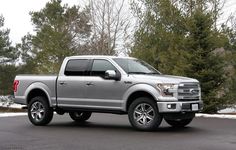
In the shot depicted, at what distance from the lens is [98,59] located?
13.3m

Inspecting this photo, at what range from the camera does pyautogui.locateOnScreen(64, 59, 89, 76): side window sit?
44.0ft

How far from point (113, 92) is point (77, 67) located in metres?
1.58

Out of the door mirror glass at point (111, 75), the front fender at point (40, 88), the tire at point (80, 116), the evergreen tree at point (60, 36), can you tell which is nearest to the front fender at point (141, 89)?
the door mirror glass at point (111, 75)

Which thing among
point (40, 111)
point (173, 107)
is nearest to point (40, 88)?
point (40, 111)

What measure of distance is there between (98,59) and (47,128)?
2328mm

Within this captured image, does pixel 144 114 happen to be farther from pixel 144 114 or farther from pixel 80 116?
pixel 80 116

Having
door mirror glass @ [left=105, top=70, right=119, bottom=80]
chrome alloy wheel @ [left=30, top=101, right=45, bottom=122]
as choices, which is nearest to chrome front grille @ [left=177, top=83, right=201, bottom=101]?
door mirror glass @ [left=105, top=70, right=119, bottom=80]

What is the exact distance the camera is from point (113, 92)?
12.6 meters

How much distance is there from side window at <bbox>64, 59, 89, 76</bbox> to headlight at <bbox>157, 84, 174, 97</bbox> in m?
2.43

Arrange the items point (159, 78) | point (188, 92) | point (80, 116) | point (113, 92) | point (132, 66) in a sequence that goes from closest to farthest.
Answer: point (159, 78) < point (188, 92) < point (113, 92) < point (132, 66) < point (80, 116)

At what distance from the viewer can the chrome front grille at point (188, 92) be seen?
11992mm

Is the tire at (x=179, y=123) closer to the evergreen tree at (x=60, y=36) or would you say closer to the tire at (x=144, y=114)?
the tire at (x=144, y=114)

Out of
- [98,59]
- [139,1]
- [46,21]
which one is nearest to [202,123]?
[98,59]

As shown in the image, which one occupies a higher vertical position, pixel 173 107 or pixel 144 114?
pixel 173 107
